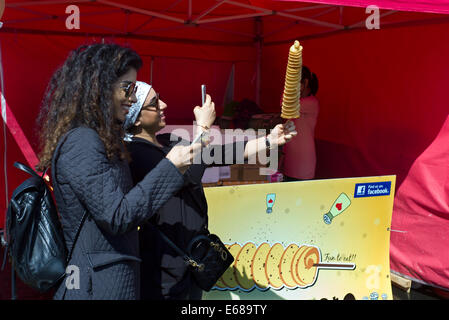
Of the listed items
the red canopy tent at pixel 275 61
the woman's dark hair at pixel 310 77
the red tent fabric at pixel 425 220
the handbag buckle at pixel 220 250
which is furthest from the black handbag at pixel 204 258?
the woman's dark hair at pixel 310 77

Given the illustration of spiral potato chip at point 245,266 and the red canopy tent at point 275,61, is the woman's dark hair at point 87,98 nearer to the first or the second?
the illustration of spiral potato chip at point 245,266

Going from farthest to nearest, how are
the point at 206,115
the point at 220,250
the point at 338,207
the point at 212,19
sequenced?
the point at 212,19
the point at 338,207
the point at 220,250
the point at 206,115

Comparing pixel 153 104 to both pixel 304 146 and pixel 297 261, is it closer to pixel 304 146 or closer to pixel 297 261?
pixel 297 261

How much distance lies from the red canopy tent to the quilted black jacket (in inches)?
88.2

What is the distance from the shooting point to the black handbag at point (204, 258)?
1.82 meters

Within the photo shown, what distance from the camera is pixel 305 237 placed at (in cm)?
290

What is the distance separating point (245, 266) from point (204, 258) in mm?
954

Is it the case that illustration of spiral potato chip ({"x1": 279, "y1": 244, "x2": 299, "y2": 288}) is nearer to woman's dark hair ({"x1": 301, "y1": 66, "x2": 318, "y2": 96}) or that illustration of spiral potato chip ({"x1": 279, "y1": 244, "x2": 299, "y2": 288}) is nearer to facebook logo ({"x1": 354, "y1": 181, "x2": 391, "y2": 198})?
facebook logo ({"x1": 354, "y1": 181, "x2": 391, "y2": 198})

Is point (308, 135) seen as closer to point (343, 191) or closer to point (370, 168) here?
point (370, 168)

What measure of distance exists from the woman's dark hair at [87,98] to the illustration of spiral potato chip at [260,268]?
1.55 metres

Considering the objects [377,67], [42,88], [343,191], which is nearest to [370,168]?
[377,67]

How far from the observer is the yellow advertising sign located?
2.74 meters

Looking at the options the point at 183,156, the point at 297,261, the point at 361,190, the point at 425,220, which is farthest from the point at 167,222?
the point at 425,220

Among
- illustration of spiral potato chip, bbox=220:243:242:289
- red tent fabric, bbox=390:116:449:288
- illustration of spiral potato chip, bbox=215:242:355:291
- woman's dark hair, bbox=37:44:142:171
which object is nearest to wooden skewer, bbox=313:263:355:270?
illustration of spiral potato chip, bbox=215:242:355:291
